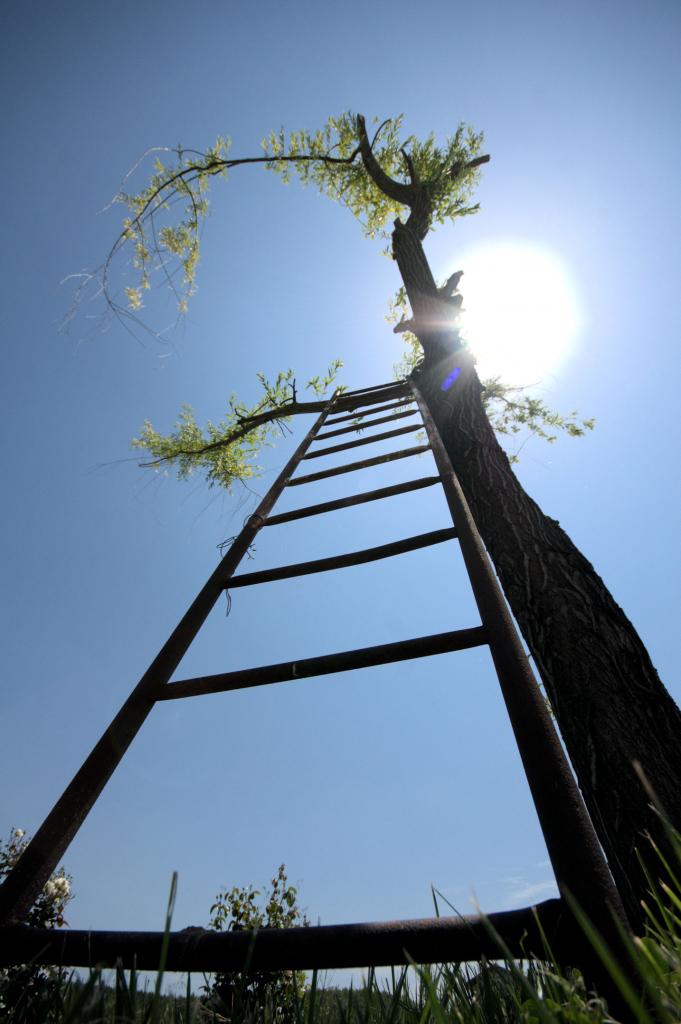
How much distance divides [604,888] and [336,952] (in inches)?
14.9

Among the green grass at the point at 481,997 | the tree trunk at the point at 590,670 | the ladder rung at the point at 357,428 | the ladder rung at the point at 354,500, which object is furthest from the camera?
the ladder rung at the point at 357,428

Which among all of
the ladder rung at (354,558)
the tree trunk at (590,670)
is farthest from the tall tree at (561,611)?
the ladder rung at (354,558)

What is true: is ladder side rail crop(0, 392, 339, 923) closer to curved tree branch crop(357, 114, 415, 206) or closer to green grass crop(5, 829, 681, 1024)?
green grass crop(5, 829, 681, 1024)

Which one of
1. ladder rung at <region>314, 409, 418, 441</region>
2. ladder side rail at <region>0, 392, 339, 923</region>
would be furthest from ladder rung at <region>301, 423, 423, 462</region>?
ladder side rail at <region>0, 392, 339, 923</region>

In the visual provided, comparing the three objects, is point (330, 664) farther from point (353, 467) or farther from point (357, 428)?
point (357, 428)

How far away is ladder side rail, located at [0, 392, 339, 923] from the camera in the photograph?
879 millimetres

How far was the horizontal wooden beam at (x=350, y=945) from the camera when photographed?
634mm

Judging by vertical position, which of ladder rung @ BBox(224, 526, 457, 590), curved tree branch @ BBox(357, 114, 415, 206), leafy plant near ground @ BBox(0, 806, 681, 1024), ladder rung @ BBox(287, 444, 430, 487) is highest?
curved tree branch @ BBox(357, 114, 415, 206)

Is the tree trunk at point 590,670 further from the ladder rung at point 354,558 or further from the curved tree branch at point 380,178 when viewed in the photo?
the curved tree branch at point 380,178

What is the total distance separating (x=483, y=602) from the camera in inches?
47.5

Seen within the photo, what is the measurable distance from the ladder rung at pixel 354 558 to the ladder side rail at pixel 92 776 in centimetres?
16

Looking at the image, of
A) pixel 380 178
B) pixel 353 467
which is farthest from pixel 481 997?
pixel 380 178

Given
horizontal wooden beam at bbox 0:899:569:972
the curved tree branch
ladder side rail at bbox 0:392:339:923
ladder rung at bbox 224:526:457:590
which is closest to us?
horizontal wooden beam at bbox 0:899:569:972

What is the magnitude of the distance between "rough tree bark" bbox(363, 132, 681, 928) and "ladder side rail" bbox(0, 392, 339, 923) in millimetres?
1248
